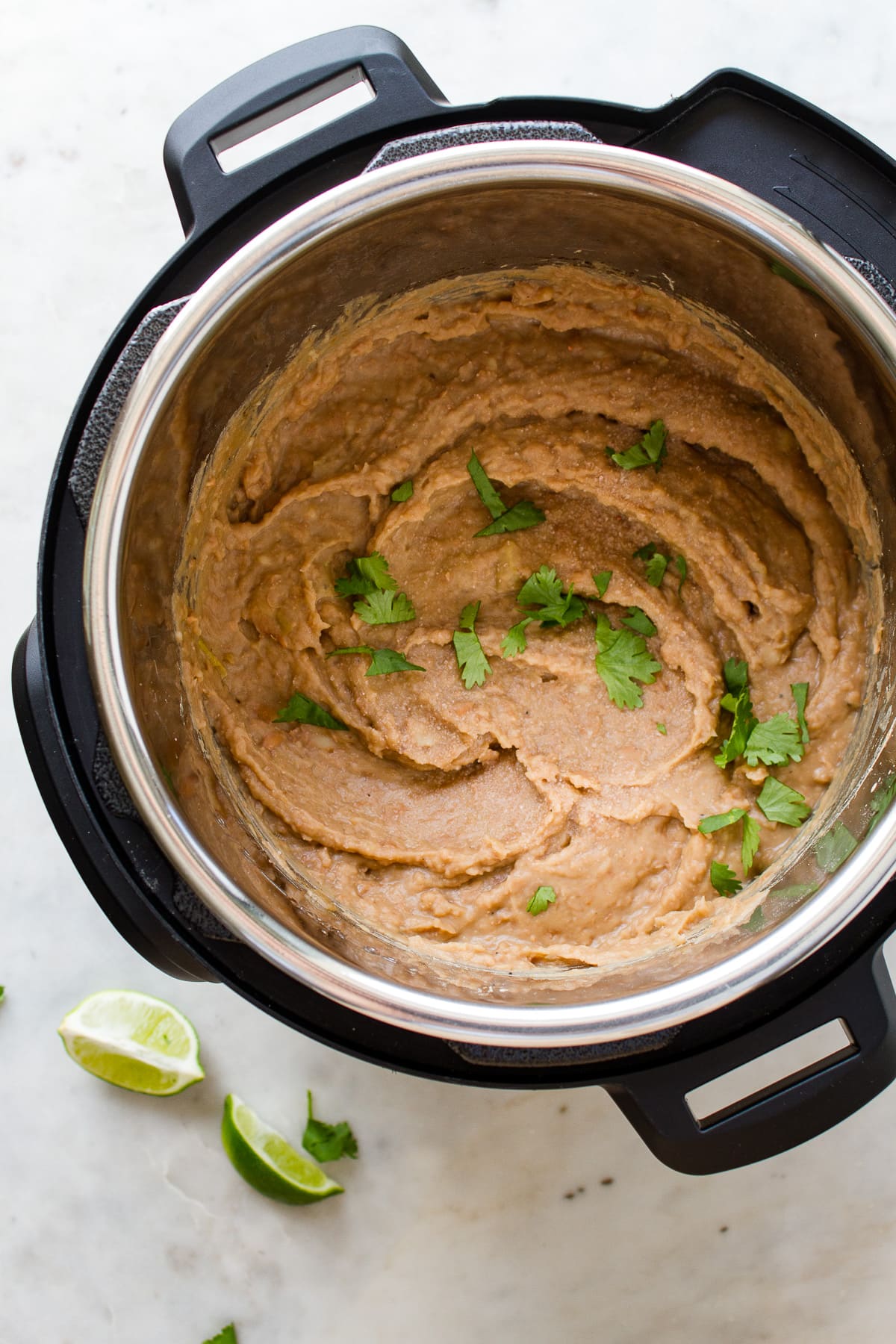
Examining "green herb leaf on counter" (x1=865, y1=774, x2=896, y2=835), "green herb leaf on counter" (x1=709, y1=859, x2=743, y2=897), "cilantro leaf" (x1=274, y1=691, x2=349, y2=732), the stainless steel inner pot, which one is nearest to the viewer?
the stainless steel inner pot

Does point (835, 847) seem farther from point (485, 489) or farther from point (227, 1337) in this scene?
point (227, 1337)

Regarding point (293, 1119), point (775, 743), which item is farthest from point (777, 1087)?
point (293, 1119)

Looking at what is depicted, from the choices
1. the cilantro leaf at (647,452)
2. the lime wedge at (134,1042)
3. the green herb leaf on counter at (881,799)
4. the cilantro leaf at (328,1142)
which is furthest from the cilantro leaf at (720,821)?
the lime wedge at (134,1042)

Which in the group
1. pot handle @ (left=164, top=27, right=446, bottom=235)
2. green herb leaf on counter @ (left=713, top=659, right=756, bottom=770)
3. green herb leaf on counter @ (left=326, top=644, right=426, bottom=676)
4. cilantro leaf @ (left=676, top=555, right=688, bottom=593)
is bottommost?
green herb leaf on counter @ (left=713, top=659, right=756, bottom=770)

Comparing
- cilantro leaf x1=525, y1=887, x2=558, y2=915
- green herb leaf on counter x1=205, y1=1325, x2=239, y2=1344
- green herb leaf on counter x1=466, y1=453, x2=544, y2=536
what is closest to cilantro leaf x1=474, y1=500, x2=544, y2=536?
green herb leaf on counter x1=466, y1=453, x2=544, y2=536

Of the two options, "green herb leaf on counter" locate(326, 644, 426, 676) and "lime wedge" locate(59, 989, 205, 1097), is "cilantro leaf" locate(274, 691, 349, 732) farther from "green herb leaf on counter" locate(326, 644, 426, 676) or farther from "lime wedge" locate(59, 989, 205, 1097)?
"lime wedge" locate(59, 989, 205, 1097)

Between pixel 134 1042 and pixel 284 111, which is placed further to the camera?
pixel 134 1042
